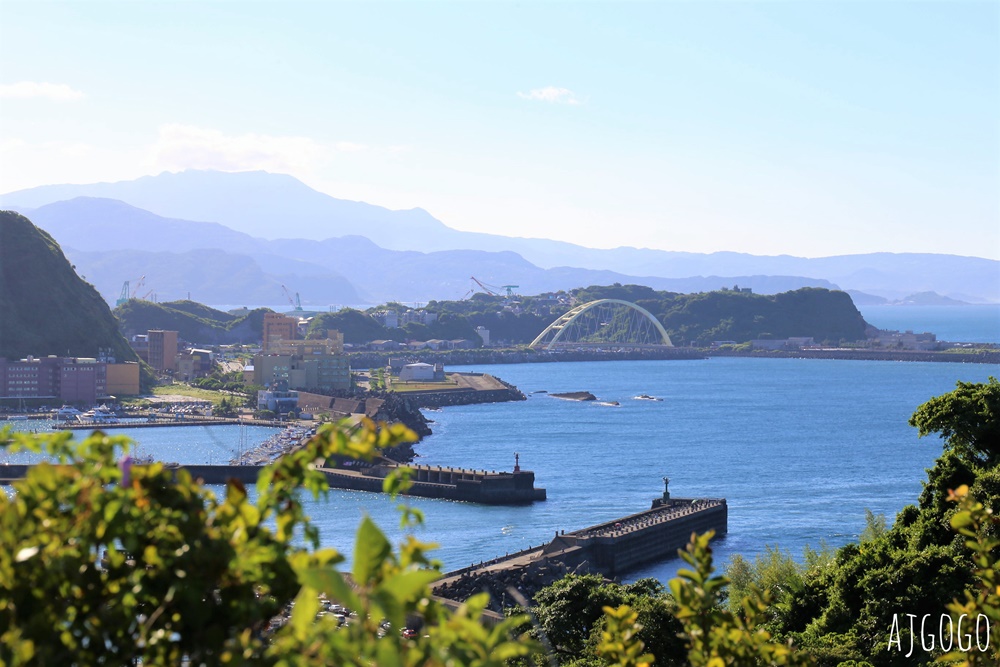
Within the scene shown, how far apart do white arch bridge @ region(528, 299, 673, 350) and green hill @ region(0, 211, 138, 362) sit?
35322mm

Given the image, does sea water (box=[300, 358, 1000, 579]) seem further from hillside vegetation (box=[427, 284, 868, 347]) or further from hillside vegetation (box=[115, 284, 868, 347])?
hillside vegetation (box=[427, 284, 868, 347])

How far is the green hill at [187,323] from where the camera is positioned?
70.0 metres

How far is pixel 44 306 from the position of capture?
45.0m

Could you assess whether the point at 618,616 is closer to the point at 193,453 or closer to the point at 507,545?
the point at 507,545

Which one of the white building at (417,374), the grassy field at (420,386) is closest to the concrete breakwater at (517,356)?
the white building at (417,374)

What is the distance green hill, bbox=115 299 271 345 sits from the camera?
70000 millimetres

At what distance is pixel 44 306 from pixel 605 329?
4774cm

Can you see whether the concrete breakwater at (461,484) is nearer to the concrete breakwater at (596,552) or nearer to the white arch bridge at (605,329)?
the concrete breakwater at (596,552)

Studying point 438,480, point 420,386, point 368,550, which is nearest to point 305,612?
point 368,550

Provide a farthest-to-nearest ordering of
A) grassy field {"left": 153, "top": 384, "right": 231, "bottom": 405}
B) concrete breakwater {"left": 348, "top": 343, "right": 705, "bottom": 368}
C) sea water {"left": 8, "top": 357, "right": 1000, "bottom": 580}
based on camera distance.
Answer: concrete breakwater {"left": 348, "top": 343, "right": 705, "bottom": 368}, grassy field {"left": 153, "top": 384, "right": 231, "bottom": 405}, sea water {"left": 8, "top": 357, "right": 1000, "bottom": 580}

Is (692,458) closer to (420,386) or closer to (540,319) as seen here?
(420,386)

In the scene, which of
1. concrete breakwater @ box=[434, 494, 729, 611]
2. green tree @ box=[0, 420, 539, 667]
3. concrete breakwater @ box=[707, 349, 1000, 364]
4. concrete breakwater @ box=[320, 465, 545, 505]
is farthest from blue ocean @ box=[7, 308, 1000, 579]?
green tree @ box=[0, 420, 539, 667]

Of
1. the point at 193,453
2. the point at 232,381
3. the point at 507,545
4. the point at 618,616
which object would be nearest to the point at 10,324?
→ the point at 232,381

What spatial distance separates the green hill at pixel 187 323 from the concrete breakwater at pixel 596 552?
2106 inches
